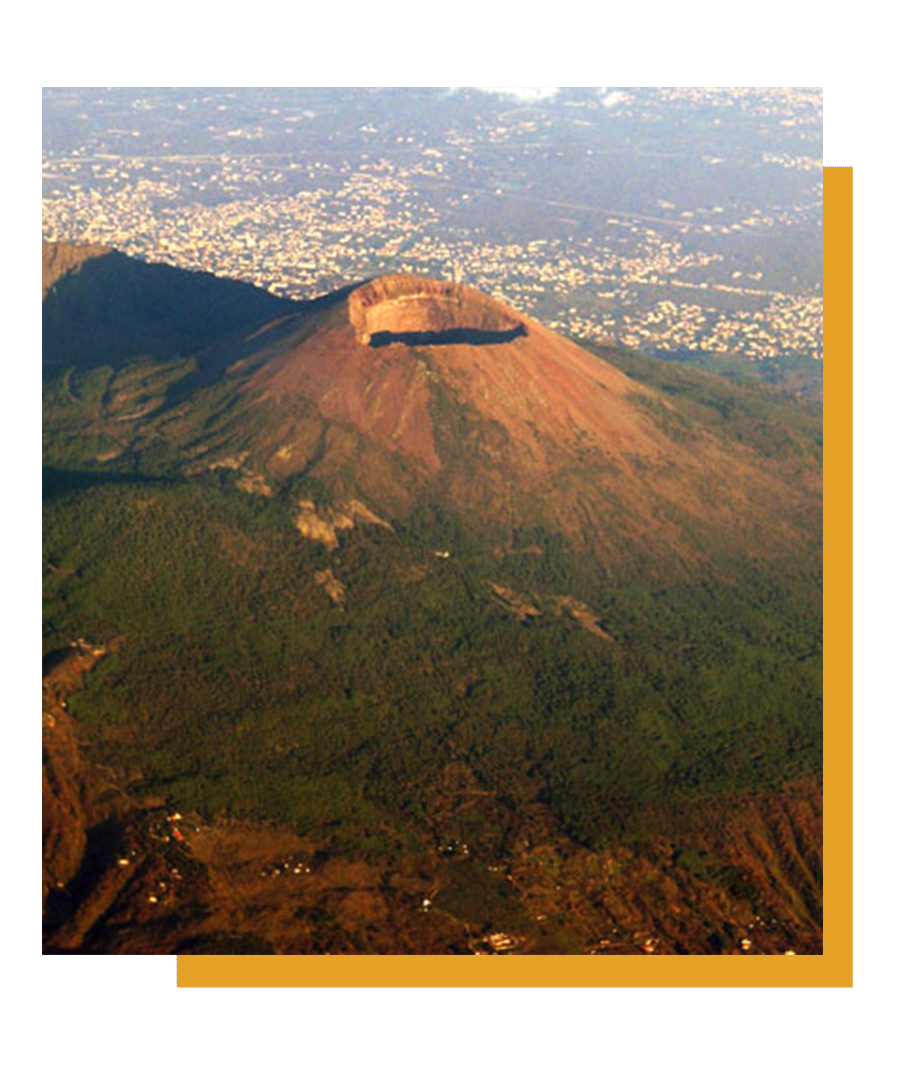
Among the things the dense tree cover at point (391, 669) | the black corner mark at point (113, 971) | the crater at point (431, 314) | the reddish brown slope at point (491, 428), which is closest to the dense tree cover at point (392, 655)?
the dense tree cover at point (391, 669)

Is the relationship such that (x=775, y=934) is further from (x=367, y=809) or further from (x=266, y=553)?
(x=266, y=553)

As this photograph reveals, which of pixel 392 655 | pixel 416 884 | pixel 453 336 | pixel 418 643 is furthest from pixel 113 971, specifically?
pixel 453 336

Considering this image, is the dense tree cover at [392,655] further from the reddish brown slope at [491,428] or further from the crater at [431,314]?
the crater at [431,314]

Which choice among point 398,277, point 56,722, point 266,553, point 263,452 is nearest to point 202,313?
point 398,277

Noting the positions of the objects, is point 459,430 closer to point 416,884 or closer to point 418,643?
point 418,643

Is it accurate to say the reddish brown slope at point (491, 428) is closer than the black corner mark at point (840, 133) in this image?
No

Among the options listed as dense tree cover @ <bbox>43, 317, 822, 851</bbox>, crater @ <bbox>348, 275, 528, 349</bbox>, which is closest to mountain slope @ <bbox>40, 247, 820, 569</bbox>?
crater @ <bbox>348, 275, 528, 349</bbox>

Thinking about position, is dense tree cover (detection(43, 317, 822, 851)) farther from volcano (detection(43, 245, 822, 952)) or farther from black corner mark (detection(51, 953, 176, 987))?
black corner mark (detection(51, 953, 176, 987))

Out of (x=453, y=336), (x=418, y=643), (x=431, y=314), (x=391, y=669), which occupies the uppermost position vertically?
(x=431, y=314)
